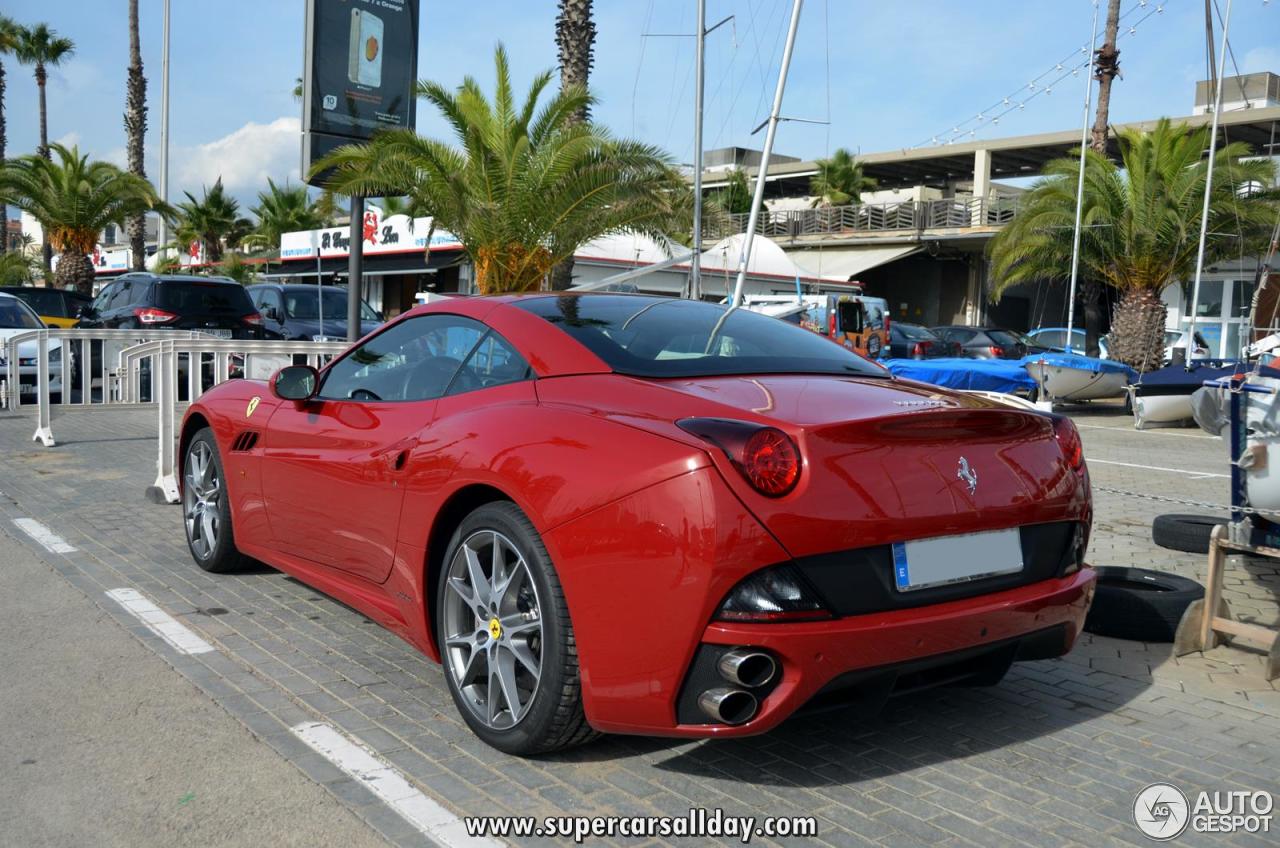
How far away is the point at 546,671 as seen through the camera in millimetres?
3316

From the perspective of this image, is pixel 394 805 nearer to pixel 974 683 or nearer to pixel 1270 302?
pixel 974 683

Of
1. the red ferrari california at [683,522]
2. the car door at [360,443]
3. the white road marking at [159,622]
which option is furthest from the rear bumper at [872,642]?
the white road marking at [159,622]

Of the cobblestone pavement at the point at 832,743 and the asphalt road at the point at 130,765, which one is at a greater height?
the cobblestone pavement at the point at 832,743

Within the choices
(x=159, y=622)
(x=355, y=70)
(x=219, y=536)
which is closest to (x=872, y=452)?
(x=159, y=622)

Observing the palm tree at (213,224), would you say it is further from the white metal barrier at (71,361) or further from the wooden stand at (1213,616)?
the wooden stand at (1213,616)

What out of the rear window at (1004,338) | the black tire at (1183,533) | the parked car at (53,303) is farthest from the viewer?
the rear window at (1004,338)

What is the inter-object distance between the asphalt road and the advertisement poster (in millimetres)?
8691

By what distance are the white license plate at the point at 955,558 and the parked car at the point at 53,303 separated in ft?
68.7

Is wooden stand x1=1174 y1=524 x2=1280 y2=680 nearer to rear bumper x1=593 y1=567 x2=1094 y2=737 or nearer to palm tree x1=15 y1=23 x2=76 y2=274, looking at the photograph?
rear bumper x1=593 y1=567 x2=1094 y2=737

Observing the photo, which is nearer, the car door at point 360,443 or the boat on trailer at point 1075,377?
the car door at point 360,443

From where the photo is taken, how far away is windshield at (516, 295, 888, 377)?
3799 mm

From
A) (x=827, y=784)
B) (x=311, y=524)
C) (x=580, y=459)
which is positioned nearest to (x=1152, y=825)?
(x=827, y=784)

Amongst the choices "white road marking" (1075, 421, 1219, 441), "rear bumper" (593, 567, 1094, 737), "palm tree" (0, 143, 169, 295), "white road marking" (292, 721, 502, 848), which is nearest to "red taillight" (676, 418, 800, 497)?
"rear bumper" (593, 567, 1094, 737)

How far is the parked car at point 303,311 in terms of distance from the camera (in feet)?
64.7
